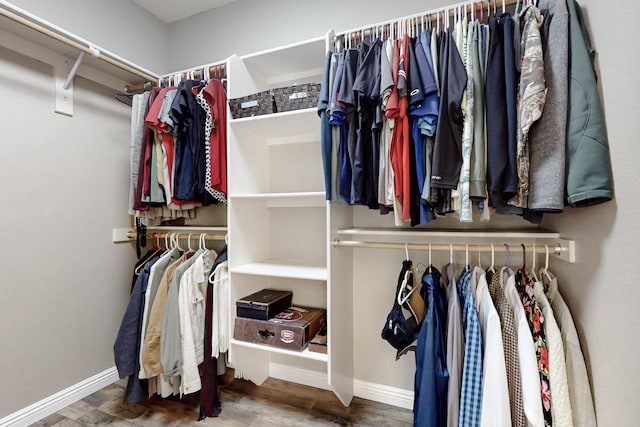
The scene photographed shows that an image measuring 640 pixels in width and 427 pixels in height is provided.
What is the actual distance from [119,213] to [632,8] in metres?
2.63

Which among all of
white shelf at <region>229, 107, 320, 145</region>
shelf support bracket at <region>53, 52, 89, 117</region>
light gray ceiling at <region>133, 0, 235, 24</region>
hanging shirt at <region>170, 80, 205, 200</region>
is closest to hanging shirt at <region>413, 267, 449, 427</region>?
white shelf at <region>229, 107, 320, 145</region>

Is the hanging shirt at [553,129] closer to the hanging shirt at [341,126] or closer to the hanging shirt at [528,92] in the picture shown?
the hanging shirt at [528,92]

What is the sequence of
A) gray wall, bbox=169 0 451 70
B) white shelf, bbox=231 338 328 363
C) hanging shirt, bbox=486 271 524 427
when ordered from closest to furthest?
hanging shirt, bbox=486 271 524 427 → white shelf, bbox=231 338 328 363 → gray wall, bbox=169 0 451 70

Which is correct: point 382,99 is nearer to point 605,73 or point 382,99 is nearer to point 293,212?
point 605,73

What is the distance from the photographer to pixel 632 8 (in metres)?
0.80

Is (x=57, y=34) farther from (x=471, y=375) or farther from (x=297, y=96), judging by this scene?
(x=471, y=375)

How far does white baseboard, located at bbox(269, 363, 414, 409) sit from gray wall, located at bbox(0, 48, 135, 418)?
1176mm

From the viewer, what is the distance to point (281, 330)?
1.44 m

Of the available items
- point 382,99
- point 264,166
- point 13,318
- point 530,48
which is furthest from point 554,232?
point 13,318

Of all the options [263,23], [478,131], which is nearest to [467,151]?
[478,131]

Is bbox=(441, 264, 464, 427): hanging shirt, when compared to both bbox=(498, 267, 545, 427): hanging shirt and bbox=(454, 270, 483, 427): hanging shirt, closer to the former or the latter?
bbox=(454, 270, 483, 427): hanging shirt

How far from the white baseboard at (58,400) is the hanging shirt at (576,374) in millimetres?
2498

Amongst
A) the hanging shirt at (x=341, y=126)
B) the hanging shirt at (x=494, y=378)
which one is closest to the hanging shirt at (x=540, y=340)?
the hanging shirt at (x=494, y=378)

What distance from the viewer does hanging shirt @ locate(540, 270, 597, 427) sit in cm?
98
